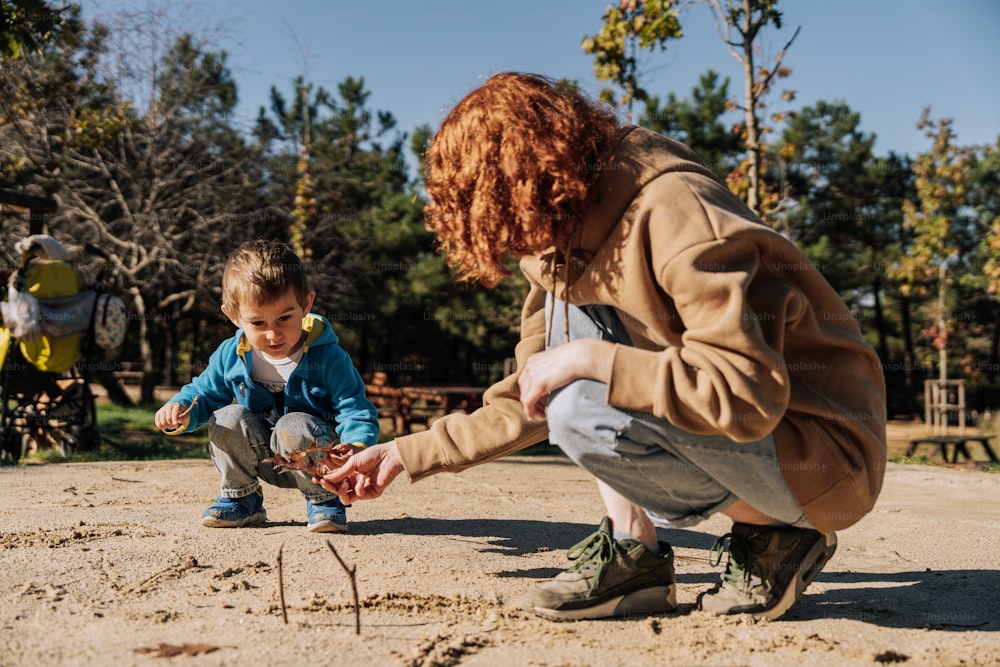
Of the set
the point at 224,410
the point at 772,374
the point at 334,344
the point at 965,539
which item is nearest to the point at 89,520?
the point at 224,410

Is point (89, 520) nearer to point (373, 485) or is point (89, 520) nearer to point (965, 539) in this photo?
point (373, 485)

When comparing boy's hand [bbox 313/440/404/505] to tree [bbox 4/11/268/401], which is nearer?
boy's hand [bbox 313/440/404/505]

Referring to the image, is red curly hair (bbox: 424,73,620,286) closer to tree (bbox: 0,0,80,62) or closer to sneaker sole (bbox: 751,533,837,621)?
sneaker sole (bbox: 751,533,837,621)

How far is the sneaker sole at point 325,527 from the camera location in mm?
2917

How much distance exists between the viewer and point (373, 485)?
7.50 feet

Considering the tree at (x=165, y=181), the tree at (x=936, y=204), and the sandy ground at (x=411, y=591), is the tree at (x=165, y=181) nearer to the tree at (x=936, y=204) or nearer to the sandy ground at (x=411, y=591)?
the sandy ground at (x=411, y=591)

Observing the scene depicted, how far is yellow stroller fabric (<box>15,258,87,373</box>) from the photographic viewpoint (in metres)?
5.71

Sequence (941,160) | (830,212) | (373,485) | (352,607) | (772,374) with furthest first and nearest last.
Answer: (830,212) < (941,160) < (373,485) < (352,607) < (772,374)

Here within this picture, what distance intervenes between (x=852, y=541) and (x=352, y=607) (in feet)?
6.43

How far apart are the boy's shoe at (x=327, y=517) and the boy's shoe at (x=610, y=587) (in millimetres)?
1023

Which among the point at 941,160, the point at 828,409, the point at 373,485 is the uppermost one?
the point at 941,160

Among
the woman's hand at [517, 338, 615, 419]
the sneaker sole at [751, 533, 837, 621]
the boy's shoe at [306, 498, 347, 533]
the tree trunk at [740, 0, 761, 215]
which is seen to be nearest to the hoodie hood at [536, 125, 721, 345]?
the woman's hand at [517, 338, 615, 419]

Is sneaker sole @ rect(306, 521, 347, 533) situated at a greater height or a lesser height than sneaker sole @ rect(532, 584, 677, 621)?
greater

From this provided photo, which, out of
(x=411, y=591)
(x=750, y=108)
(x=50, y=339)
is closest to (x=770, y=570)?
(x=411, y=591)
